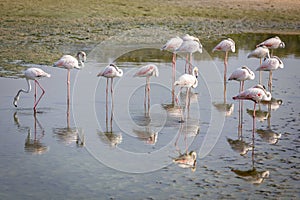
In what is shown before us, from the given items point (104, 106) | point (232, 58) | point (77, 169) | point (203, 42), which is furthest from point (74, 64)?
point (203, 42)

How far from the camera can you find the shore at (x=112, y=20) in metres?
18.3

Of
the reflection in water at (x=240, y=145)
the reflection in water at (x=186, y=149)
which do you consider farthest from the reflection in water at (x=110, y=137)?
the reflection in water at (x=240, y=145)

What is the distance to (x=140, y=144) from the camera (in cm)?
818

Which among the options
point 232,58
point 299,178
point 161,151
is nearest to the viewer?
point 299,178

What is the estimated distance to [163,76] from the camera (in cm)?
1332

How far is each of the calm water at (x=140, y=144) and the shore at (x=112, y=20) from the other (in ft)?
16.5

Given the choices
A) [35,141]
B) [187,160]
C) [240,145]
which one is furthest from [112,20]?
[187,160]

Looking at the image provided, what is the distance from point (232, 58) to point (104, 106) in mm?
7438

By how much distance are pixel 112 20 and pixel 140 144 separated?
53.3 feet

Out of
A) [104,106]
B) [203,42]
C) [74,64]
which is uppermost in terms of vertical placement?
[203,42]

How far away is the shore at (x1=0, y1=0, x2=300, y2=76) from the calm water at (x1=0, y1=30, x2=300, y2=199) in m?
5.03

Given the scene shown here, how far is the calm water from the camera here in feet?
21.0

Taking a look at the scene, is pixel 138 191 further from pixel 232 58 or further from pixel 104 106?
pixel 232 58

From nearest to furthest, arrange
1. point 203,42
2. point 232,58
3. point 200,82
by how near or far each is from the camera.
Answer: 1. point 200,82
2. point 232,58
3. point 203,42
